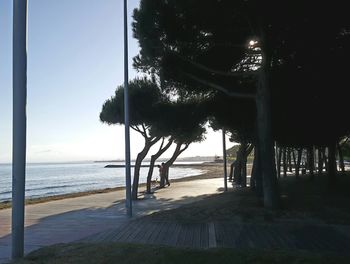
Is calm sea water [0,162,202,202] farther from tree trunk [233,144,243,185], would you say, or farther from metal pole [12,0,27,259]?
metal pole [12,0,27,259]

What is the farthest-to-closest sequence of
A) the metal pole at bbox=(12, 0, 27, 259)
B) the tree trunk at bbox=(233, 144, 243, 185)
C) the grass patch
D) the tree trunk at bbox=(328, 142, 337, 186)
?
the tree trunk at bbox=(233, 144, 243, 185) → the tree trunk at bbox=(328, 142, 337, 186) → the metal pole at bbox=(12, 0, 27, 259) → the grass patch

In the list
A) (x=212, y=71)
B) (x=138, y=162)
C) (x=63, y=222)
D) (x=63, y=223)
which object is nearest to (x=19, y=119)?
(x=63, y=223)

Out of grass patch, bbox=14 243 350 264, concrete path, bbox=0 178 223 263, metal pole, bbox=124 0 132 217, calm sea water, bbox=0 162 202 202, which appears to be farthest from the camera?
calm sea water, bbox=0 162 202 202

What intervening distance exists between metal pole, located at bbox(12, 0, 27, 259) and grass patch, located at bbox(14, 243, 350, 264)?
1.85 ft

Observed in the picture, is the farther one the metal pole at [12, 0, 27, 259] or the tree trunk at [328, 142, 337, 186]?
the tree trunk at [328, 142, 337, 186]

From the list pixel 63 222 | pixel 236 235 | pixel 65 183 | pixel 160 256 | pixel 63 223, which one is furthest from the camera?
pixel 65 183

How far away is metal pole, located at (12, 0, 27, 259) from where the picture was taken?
7555 millimetres

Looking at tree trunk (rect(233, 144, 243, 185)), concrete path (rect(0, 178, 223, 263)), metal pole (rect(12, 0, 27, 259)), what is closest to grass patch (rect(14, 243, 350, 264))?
Result: metal pole (rect(12, 0, 27, 259))

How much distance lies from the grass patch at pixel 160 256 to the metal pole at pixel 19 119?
564mm

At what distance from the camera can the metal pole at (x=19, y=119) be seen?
755 centimetres

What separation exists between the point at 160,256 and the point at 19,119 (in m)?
3.02

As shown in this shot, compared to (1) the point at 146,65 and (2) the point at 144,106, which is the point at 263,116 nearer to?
(1) the point at 146,65

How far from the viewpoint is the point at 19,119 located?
7637 millimetres

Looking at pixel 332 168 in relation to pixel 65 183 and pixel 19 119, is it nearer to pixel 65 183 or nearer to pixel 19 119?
pixel 19 119
